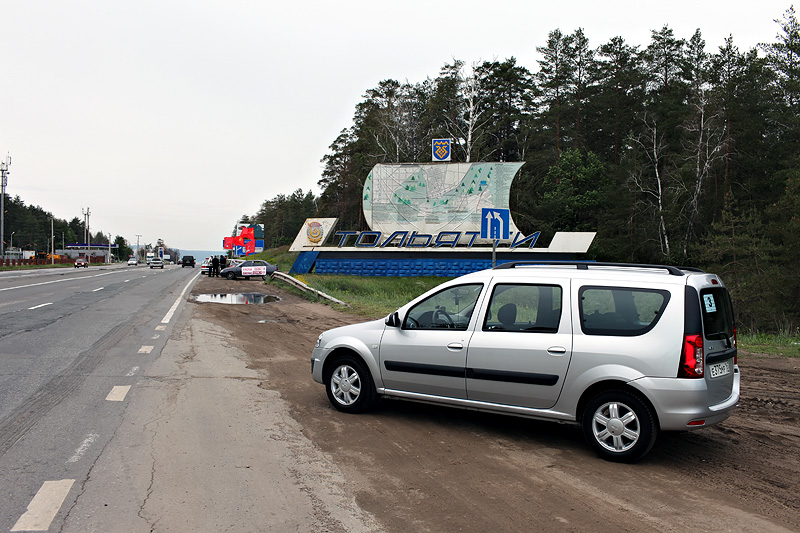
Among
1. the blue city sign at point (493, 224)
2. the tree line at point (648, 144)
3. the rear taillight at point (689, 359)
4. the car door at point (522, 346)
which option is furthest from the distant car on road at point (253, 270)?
the rear taillight at point (689, 359)

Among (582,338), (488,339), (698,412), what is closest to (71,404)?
(488,339)

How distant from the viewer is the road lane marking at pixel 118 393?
7.11 metres

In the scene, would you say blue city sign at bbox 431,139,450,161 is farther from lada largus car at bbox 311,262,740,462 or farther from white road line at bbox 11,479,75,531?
white road line at bbox 11,479,75,531

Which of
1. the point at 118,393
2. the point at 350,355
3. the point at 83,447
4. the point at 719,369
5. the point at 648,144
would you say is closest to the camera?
the point at 83,447

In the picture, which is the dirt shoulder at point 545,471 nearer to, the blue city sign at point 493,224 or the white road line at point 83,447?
the white road line at point 83,447

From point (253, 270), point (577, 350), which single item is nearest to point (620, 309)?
point (577, 350)

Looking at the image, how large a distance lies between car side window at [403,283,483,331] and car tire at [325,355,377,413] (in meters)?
0.76

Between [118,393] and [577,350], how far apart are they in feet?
17.7

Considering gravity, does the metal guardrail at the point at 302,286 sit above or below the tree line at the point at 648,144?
below

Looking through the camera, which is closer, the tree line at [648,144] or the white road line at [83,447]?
the white road line at [83,447]

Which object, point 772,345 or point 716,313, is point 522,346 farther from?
point 772,345

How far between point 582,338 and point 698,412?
3.65ft

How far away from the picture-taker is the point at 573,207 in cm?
5706

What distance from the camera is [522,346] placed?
579 cm
